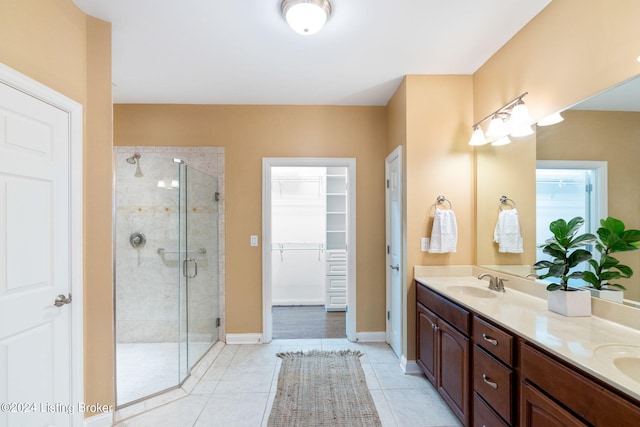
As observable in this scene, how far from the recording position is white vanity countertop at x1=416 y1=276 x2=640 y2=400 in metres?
0.94

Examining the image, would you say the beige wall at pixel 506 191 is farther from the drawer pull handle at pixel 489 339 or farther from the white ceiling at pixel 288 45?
the white ceiling at pixel 288 45

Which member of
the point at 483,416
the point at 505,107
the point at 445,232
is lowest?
the point at 483,416

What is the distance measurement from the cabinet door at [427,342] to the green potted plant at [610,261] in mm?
953

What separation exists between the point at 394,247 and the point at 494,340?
145 centimetres

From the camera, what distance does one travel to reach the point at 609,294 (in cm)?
138

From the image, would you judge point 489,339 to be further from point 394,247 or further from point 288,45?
point 288,45

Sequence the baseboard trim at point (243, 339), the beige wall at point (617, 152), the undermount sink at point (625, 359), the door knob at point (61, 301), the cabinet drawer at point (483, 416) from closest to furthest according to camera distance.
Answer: the undermount sink at point (625, 359) < the beige wall at point (617, 152) < the cabinet drawer at point (483, 416) < the door knob at point (61, 301) < the baseboard trim at point (243, 339)

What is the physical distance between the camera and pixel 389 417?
1.90 meters

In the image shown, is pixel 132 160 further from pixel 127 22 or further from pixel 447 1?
pixel 447 1

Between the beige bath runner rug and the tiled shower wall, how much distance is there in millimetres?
1042

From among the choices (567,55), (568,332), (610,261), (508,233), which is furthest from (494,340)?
(567,55)

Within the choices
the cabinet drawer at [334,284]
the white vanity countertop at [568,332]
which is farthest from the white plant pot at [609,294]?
the cabinet drawer at [334,284]

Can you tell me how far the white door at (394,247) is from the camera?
2.61 meters

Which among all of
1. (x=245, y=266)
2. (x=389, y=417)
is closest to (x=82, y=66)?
(x=245, y=266)
